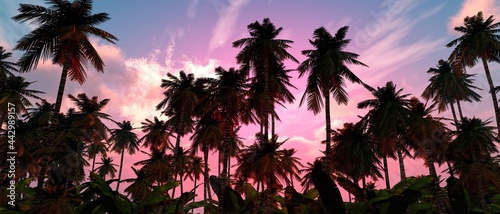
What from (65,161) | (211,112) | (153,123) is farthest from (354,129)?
(65,161)

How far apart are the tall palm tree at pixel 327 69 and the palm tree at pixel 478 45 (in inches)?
561

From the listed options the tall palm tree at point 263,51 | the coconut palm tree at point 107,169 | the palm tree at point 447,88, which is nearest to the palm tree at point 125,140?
the coconut palm tree at point 107,169

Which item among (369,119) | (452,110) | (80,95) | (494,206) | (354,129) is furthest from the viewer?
(452,110)

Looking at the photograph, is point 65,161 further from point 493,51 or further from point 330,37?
point 493,51

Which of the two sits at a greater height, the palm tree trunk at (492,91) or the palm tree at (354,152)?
the palm tree trunk at (492,91)

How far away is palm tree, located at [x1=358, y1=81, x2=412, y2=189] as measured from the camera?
2823 centimetres

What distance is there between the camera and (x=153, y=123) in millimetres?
53594

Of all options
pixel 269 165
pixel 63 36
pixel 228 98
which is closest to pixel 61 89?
pixel 63 36

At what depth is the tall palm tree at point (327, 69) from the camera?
86.4 ft

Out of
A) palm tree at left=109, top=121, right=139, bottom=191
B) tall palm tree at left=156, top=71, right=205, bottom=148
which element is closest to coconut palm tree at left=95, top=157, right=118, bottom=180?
palm tree at left=109, top=121, right=139, bottom=191

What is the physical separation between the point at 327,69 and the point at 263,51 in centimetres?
629

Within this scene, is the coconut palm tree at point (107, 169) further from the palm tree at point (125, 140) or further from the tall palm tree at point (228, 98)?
the tall palm tree at point (228, 98)

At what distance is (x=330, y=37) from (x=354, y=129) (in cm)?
1076

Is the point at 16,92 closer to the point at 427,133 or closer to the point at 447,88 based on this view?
the point at 427,133
